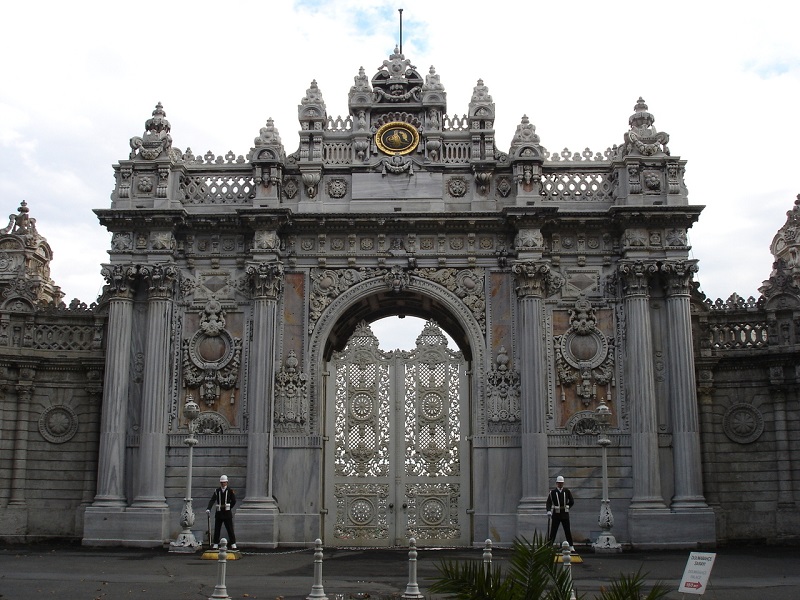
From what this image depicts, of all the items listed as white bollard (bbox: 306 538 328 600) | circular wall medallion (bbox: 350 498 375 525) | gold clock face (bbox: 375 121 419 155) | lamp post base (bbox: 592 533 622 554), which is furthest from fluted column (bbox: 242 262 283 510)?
white bollard (bbox: 306 538 328 600)

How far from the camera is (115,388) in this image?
24.7 m

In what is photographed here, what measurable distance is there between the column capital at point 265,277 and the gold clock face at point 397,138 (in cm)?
449

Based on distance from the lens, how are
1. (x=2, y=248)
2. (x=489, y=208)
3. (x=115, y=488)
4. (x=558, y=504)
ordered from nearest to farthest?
(x=558, y=504), (x=115, y=488), (x=489, y=208), (x=2, y=248)

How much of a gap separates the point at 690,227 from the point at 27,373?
18460 millimetres

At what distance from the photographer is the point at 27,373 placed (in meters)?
26.3

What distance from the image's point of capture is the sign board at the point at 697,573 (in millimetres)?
10398

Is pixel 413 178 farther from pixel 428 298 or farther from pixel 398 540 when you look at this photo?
pixel 398 540

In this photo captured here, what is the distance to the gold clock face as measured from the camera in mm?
26406

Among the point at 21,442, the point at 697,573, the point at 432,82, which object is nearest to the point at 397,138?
the point at 432,82

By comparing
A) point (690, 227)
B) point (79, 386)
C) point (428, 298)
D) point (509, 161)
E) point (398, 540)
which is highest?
point (509, 161)

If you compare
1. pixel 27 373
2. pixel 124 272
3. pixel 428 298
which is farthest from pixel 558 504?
pixel 27 373

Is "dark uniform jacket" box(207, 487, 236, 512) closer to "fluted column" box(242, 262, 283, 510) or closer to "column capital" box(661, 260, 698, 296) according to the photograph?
"fluted column" box(242, 262, 283, 510)

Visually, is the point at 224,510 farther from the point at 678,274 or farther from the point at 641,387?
the point at 678,274

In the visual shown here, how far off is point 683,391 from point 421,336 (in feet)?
22.6
